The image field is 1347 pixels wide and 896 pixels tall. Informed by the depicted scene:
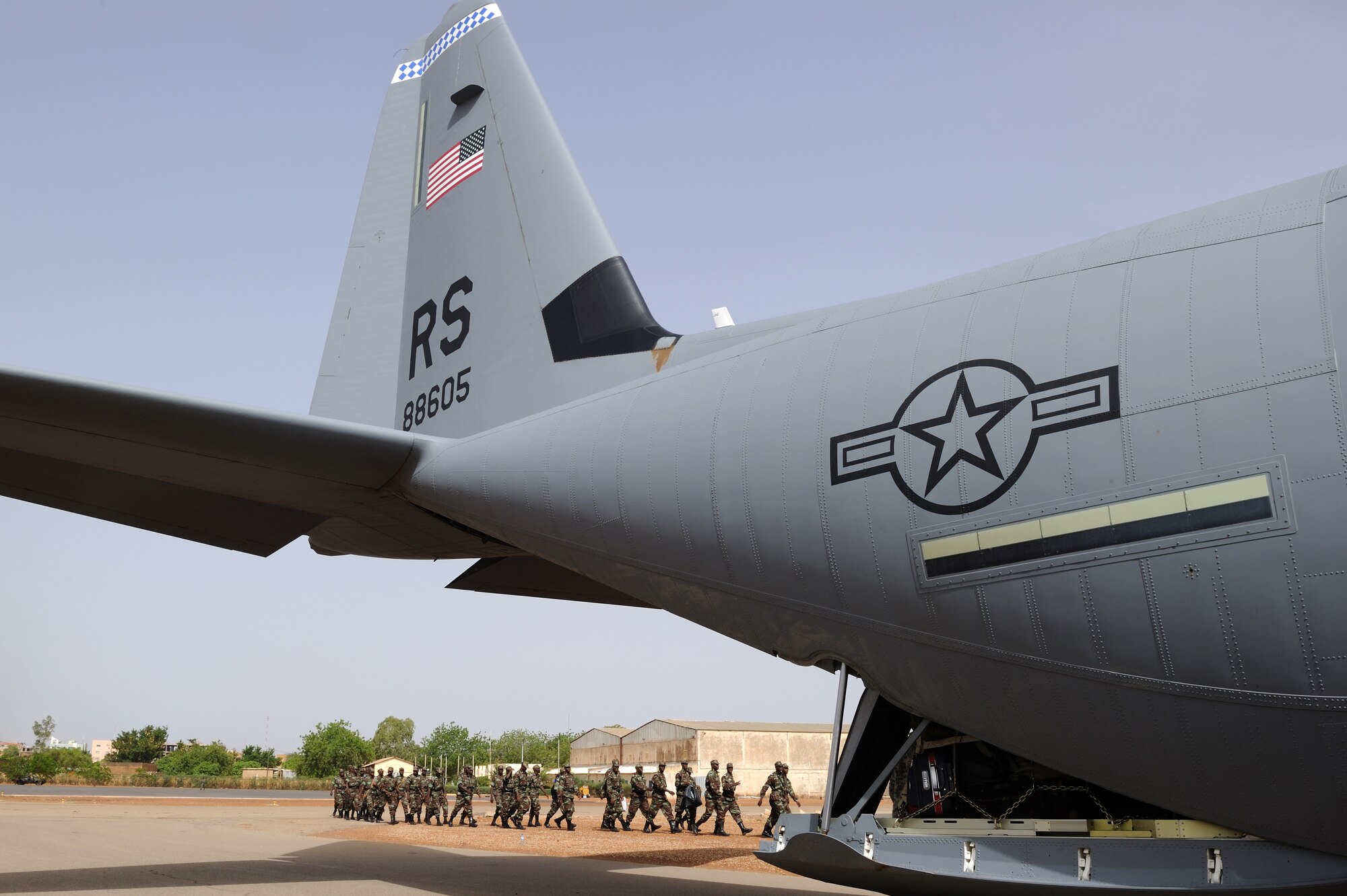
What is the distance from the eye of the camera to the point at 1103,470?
5.95 meters

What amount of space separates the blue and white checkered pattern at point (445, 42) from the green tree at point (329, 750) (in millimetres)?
91274

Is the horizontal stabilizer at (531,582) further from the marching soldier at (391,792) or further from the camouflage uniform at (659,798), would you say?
the marching soldier at (391,792)

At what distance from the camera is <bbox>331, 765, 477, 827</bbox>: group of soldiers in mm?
24781

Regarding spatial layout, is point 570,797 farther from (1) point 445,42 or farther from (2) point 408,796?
(1) point 445,42

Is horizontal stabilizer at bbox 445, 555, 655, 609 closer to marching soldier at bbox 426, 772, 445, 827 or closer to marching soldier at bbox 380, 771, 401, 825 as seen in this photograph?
marching soldier at bbox 426, 772, 445, 827

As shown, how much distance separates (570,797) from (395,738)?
109 meters

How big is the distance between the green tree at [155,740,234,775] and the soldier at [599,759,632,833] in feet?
263

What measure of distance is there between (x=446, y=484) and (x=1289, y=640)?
22.8 ft

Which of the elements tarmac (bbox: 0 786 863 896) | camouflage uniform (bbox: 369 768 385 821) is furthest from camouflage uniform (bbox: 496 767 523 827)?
camouflage uniform (bbox: 369 768 385 821)

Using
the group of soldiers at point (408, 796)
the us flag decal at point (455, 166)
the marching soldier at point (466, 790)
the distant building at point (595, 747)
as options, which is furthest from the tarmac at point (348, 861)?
the distant building at point (595, 747)

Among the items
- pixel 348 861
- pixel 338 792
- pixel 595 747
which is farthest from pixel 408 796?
pixel 595 747

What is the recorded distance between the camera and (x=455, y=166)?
12.4 metres

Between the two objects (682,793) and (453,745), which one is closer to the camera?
(682,793)

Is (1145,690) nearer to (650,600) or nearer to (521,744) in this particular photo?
(650,600)
